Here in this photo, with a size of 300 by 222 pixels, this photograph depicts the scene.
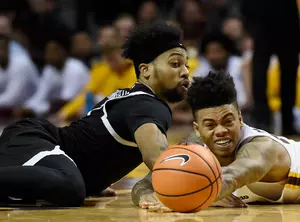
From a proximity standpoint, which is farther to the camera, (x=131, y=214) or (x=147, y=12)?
(x=147, y=12)

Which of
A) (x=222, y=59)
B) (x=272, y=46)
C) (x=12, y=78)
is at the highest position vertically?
(x=12, y=78)

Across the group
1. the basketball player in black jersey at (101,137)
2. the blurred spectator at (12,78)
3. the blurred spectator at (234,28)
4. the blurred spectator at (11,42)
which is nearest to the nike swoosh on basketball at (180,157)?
the basketball player in black jersey at (101,137)

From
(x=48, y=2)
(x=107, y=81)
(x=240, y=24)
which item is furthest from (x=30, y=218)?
(x=48, y=2)

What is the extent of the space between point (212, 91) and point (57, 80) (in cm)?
1014

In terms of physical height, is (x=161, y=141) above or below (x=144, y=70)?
below

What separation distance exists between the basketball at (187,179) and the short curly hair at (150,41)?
117 centimetres

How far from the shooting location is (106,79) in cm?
1292

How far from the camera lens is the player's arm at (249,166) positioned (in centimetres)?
448

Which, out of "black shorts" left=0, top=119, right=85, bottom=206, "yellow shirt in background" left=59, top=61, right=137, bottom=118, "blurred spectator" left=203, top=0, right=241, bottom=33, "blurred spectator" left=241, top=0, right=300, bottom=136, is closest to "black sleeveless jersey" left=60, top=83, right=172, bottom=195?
"black shorts" left=0, top=119, right=85, bottom=206

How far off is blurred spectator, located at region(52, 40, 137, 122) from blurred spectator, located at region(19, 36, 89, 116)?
35 cm

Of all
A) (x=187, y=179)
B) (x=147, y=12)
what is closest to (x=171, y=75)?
(x=187, y=179)

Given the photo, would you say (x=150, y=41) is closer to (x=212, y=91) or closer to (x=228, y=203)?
(x=212, y=91)

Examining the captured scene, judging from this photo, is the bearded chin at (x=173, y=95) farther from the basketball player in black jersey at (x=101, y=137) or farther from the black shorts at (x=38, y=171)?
the black shorts at (x=38, y=171)

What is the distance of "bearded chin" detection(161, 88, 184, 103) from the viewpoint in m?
5.27
